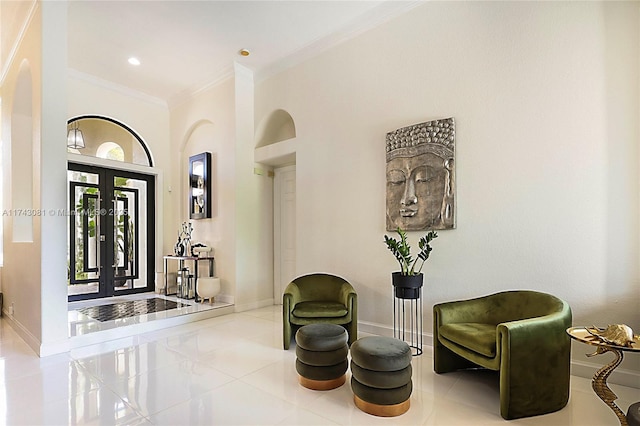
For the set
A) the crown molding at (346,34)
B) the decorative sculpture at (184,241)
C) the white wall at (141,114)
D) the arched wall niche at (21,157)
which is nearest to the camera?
the crown molding at (346,34)

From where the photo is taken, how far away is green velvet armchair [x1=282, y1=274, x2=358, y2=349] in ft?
11.5

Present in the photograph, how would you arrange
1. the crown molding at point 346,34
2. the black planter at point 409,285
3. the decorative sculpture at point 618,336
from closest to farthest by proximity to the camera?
the decorative sculpture at point 618,336 < the black planter at point 409,285 < the crown molding at point 346,34

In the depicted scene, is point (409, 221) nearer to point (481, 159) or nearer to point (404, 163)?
point (404, 163)

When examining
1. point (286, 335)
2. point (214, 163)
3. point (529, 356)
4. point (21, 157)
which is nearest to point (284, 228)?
point (214, 163)

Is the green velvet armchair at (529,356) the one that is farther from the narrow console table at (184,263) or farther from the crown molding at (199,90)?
the crown molding at (199,90)

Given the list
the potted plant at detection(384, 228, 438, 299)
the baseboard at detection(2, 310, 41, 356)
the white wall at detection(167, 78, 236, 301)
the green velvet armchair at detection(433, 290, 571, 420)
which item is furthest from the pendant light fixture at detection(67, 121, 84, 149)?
the green velvet armchair at detection(433, 290, 571, 420)

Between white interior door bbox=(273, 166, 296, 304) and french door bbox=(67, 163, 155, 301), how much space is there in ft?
8.18

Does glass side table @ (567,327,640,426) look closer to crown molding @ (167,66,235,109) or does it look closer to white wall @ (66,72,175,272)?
crown molding @ (167,66,235,109)

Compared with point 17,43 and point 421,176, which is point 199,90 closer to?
point 17,43

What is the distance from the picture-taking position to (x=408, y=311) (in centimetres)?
378

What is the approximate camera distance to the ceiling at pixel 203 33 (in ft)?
12.9

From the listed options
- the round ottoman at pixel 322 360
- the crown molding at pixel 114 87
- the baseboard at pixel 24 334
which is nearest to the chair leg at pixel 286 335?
the round ottoman at pixel 322 360

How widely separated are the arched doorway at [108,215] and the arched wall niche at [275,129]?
2.40 metres

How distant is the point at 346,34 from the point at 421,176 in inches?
83.1
